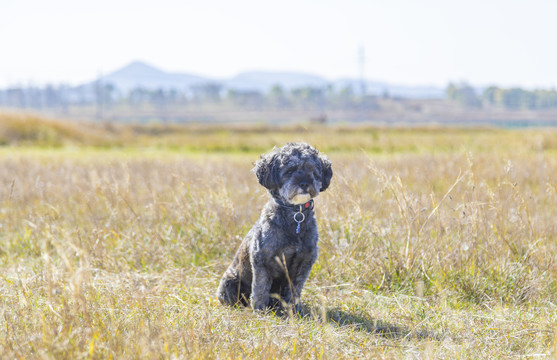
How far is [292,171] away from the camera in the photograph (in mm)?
4527

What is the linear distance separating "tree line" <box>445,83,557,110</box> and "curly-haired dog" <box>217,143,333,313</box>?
181 metres

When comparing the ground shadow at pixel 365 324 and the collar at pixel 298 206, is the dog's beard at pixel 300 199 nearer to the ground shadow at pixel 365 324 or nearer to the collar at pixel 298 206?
the collar at pixel 298 206

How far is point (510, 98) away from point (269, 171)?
20045 centimetres

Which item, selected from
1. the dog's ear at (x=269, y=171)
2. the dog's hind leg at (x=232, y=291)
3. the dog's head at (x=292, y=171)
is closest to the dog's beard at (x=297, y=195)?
the dog's head at (x=292, y=171)

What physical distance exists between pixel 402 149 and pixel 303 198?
2216cm

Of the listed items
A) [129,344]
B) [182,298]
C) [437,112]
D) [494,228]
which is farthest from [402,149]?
[437,112]

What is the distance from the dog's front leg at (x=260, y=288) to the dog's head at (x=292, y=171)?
2.46ft

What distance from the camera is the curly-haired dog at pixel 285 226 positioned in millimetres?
4541

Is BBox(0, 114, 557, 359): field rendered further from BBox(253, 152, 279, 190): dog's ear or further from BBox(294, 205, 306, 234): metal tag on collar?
BBox(253, 152, 279, 190): dog's ear

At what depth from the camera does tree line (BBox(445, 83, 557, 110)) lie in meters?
173

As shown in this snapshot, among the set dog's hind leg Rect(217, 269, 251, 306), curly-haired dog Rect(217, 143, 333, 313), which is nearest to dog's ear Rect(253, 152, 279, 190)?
curly-haired dog Rect(217, 143, 333, 313)

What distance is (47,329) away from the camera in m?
3.54

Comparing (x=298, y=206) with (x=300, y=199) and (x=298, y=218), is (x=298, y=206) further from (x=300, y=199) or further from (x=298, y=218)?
(x=300, y=199)

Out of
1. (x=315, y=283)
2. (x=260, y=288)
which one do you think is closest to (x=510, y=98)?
(x=315, y=283)
